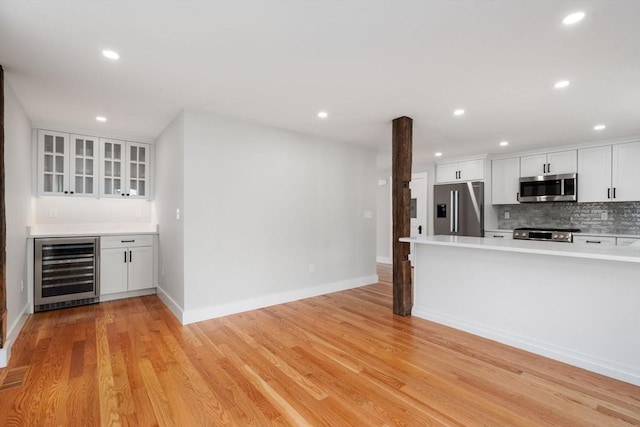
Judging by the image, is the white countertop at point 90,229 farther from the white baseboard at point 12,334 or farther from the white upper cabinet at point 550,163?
the white upper cabinet at point 550,163

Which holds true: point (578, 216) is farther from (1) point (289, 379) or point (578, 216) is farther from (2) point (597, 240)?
(1) point (289, 379)

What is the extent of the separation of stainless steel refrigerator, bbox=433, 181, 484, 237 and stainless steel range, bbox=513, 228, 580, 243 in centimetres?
62

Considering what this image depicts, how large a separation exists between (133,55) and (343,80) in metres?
1.63

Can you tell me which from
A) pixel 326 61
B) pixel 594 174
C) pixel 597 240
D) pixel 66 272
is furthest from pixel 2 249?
pixel 594 174

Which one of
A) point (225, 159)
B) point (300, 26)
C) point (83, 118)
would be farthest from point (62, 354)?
point (300, 26)

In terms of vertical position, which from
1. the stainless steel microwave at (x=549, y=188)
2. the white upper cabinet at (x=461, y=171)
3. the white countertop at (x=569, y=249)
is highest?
the white upper cabinet at (x=461, y=171)

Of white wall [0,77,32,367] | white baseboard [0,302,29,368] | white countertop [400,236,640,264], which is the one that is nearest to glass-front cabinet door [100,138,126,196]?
white wall [0,77,32,367]

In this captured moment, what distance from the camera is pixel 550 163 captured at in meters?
5.29

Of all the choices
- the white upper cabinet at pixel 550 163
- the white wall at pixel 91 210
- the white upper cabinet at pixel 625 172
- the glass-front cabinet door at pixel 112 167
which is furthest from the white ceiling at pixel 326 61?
the white upper cabinet at pixel 550 163

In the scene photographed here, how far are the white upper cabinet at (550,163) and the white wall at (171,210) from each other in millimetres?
5476

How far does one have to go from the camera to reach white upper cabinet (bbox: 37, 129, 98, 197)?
157 inches

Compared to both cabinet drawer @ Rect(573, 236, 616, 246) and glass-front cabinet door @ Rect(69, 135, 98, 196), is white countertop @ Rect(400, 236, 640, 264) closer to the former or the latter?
cabinet drawer @ Rect(573, 236, 616, 246)

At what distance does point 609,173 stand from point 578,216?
2.97 feet

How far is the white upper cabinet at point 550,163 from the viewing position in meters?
5.07
